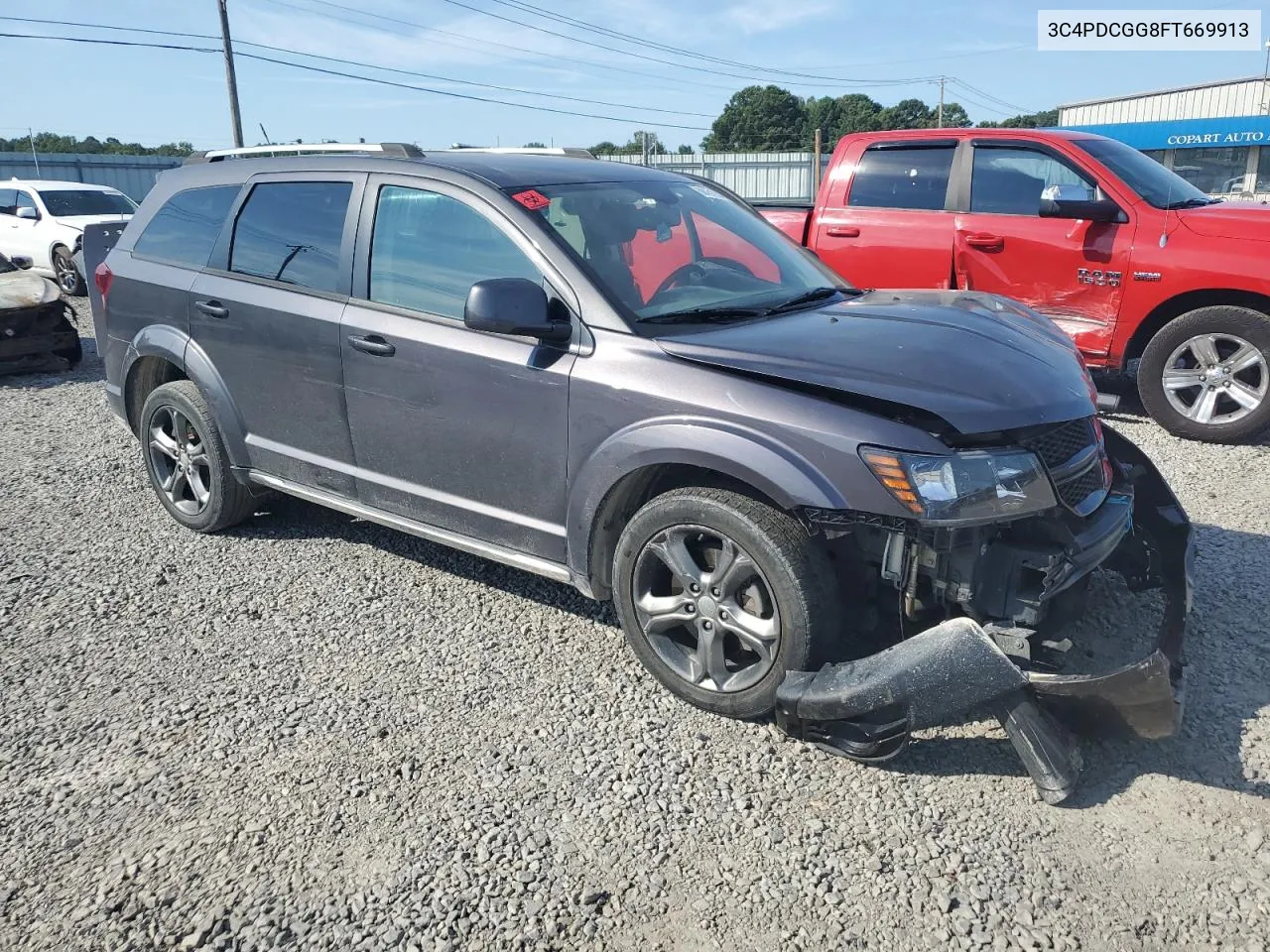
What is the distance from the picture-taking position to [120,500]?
5.70 metres

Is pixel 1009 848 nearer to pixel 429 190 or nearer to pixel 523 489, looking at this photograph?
pixel 523 489

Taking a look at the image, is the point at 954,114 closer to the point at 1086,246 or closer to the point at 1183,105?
the point at 1183,105

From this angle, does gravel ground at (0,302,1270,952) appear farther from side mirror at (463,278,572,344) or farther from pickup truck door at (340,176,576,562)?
side mirror at (463,278,572,344)

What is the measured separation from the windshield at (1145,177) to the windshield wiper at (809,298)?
3536 mm

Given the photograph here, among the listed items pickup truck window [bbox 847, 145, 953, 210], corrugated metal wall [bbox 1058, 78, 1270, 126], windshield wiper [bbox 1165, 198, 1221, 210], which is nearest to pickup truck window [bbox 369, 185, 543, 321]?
pickup truck window [bbox 847, 145, 953, 210]

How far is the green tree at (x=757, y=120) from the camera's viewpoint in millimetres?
86438

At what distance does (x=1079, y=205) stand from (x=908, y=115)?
96.1 metres

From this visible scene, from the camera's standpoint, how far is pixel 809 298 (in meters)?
3.98

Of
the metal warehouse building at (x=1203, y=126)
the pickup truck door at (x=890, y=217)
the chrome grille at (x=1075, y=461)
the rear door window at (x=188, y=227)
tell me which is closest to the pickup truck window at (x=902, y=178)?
the pickup truck door at (x=890, y=217)

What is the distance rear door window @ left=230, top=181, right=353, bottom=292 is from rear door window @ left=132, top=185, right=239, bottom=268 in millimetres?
204

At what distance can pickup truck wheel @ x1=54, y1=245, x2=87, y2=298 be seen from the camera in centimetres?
1470

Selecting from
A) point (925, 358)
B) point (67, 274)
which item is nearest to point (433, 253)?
point (925, 358)

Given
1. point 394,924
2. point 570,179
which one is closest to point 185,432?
point 570,179

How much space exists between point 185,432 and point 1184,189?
673 cm
